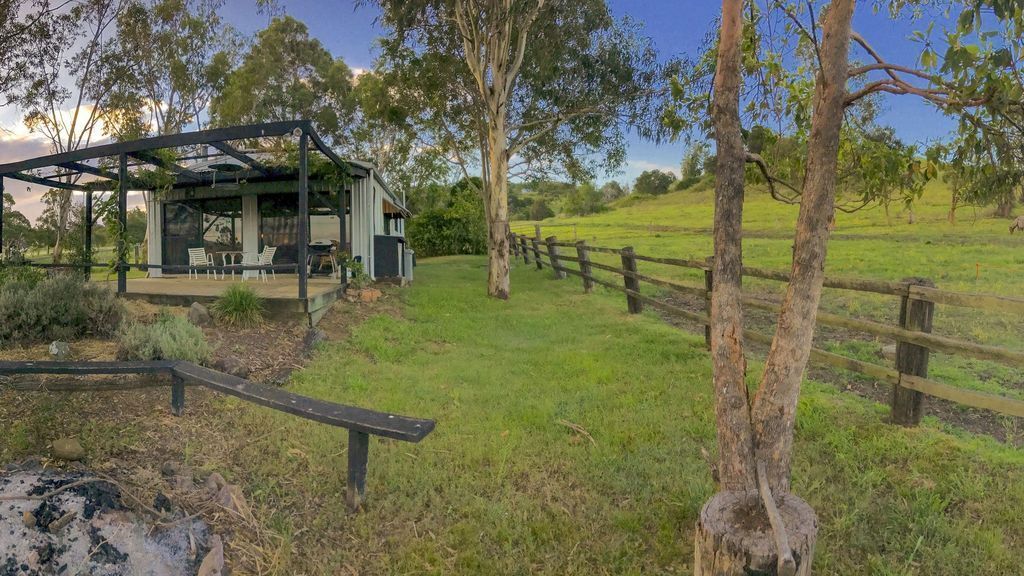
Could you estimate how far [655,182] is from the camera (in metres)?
61.4

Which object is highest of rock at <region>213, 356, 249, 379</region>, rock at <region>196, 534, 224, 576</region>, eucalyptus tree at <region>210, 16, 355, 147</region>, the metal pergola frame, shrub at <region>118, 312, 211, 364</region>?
eucalyptus tree at <region>210, 16, 355, 147</region>

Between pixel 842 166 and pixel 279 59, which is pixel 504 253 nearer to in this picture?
pixel 842 166

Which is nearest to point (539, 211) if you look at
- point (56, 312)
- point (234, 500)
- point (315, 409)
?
point (56, 312)

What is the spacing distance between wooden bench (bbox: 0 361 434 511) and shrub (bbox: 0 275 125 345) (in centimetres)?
247

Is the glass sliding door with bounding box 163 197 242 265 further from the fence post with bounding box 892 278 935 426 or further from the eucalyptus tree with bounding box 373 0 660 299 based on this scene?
the fence post with bounding box 892 278 935 426

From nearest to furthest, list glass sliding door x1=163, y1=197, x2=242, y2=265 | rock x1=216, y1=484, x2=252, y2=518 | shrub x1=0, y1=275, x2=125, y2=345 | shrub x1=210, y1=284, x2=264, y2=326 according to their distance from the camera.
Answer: rock x1=216, y1=484, x2=252, y2=518, shrub x1=0, y1=275, x2=125, y2=345, shrub x1=210, y1=284, x2=264, y2=326, glass sliding door x1=163, y1=197, x2=242, y2=265

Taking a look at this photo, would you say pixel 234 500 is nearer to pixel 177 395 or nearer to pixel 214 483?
pixel 214 483

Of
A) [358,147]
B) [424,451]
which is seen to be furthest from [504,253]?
[358,147]

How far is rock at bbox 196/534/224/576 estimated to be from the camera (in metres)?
2.63

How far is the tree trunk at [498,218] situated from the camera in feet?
43.8

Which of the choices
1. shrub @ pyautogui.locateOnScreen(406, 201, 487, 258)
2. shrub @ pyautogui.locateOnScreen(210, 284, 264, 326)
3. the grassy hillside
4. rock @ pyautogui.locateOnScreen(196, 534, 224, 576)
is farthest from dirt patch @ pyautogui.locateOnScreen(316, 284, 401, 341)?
shrub @ pyautogui.locateOnScreen(406, 201, 487, 258)

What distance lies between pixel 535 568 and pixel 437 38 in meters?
14.9

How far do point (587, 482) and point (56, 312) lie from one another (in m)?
6.30

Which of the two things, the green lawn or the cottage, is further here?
the cottage
